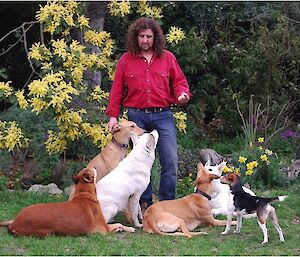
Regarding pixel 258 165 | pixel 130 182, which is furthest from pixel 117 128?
pixel 258 165

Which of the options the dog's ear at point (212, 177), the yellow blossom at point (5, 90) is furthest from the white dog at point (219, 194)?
the yellow blossom at point (5, 90)

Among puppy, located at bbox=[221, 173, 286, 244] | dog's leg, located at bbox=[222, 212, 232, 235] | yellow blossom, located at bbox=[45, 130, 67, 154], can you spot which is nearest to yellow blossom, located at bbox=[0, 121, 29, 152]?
yellow blossom, located at bbox=[45, 130, 67, 154]

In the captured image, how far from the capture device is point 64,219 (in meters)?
6.32

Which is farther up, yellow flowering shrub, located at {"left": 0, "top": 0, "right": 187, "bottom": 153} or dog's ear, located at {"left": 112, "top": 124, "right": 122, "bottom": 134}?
yellow flowering shrub, located at {"left": 0, "top": 0, "right": 187, "bottom": 153}

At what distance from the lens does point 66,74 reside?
7801 mm

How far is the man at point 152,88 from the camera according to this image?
287 inches

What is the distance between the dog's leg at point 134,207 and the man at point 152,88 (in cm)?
55

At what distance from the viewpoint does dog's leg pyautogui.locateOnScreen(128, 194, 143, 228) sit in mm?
7078

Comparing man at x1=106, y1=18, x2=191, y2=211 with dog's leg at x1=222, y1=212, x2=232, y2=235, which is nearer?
dog's leg at x1=222, y1=212, x2=232, y2=235

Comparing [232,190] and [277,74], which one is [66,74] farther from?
[277,74]

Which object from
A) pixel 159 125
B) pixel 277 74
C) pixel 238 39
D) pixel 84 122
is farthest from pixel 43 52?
pixel 238 39

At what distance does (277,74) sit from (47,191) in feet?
18.0

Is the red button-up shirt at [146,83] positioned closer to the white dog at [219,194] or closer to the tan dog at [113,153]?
the tan dog at [113,153]

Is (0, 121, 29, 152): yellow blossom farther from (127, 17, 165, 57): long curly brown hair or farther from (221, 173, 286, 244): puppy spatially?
(221, 173, 286, 244): puppy
